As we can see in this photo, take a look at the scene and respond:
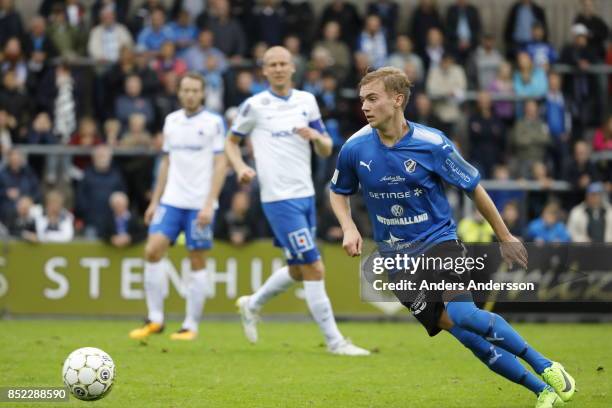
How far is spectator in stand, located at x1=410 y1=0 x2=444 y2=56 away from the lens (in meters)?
21.0

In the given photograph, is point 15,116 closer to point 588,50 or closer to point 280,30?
point 280,30

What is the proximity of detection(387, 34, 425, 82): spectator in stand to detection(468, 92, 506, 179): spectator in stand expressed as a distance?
1274mm

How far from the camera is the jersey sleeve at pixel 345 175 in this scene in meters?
8.27

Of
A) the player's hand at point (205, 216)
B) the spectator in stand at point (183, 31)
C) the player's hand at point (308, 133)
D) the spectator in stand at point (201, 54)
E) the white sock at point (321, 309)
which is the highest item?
the spectator in stand at point (183, 31)

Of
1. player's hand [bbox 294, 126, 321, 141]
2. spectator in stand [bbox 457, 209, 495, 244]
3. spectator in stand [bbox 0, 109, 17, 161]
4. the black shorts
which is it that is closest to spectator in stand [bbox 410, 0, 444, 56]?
spectator in stand [bbox 457, 209, 495, 244]

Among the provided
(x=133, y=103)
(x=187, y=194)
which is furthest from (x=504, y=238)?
(x=133, y=103)

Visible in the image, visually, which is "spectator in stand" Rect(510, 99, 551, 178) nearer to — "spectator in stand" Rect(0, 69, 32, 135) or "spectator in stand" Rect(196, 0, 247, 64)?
"spectator in stand" Rect(196, 0, 247, 64)

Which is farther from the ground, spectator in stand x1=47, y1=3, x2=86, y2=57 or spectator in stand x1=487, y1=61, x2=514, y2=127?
spectator in stand x1=47, y1=3, x2=86, y2=57

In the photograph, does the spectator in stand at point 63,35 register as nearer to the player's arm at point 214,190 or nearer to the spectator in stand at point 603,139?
the player's arm at point 214,190

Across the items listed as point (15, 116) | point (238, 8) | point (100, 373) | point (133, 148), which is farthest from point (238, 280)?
point (100, 373)

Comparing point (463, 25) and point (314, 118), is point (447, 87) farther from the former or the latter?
point (314, 118)

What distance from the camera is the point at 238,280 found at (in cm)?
1628

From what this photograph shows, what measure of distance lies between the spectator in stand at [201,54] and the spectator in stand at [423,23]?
3.79 meters

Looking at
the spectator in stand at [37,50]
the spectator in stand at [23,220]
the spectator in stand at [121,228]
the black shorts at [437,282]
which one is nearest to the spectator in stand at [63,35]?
the spectator in stand at [37,50]
